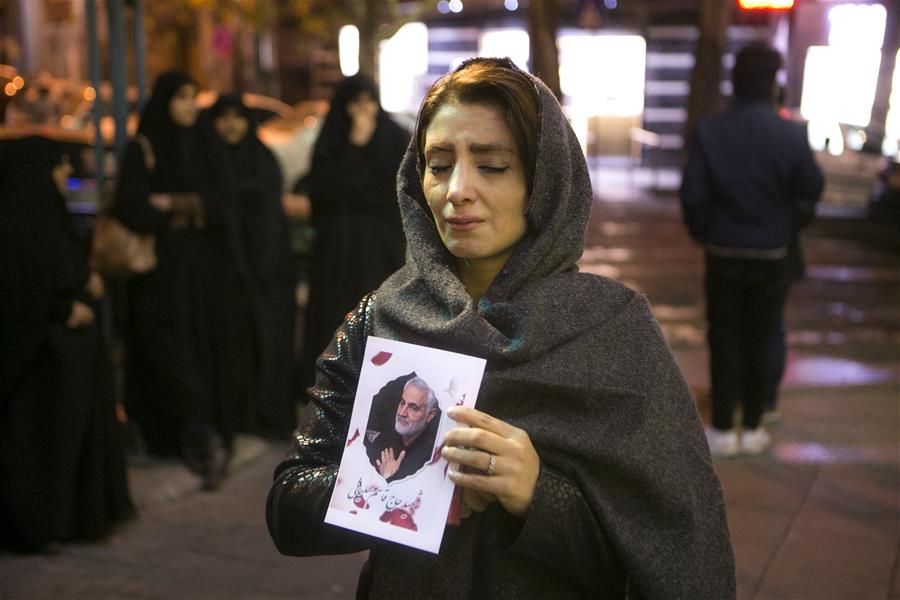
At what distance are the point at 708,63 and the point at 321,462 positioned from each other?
1648cm

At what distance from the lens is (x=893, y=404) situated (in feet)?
24.1

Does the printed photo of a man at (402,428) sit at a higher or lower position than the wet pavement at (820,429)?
higher

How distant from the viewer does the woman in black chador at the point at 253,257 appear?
587 centimetres

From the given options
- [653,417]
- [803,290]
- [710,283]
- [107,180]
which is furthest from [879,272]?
[653,417]

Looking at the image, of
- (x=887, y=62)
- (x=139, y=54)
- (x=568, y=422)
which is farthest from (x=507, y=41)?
(x=568, y=422)

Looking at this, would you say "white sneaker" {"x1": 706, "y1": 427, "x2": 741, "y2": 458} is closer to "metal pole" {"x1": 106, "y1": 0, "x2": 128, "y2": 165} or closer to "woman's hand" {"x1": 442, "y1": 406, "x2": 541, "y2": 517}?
"metal pole" {"x1": 106, "y1": 0, "x2": 128, "y2": 165}

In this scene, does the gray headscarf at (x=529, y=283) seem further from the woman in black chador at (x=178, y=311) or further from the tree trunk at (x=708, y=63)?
the tree trunk at (x=708, y=63)

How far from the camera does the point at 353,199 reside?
19.6ft

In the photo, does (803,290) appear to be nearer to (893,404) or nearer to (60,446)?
(893,404)

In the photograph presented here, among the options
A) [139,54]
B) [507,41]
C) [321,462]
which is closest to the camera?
[321,462]

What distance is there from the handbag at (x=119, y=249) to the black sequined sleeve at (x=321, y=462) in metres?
3.73

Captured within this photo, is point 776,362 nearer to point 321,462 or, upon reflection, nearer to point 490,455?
point 321,462

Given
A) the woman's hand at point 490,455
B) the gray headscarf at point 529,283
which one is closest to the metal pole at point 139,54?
the gray headscarf at point 529,283

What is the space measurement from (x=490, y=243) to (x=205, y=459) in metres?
4.21
